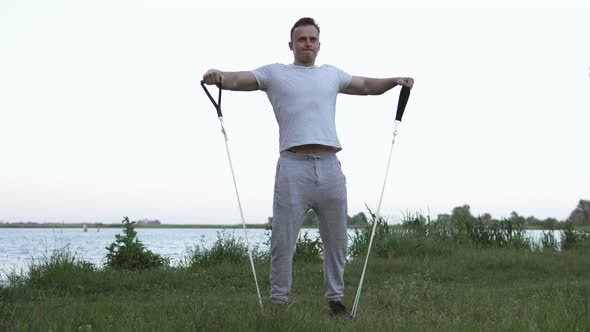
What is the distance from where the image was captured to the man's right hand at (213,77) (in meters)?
4.49

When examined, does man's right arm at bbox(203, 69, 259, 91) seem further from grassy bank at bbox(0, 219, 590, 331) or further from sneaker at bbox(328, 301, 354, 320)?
sneaker at bbox(328, 301, 354, 320)

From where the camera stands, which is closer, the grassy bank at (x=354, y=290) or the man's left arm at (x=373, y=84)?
the grassy bank at (x=354, y=290)

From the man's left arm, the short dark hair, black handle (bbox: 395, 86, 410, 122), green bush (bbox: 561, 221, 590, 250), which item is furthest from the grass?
the short dark hair

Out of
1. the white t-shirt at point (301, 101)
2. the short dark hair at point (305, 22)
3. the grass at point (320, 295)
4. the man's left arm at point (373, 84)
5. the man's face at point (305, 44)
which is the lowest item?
the grass at point (320, 295)

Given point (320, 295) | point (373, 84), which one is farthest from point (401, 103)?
point (320, 295)

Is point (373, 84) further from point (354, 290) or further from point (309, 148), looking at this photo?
point (354, 290)

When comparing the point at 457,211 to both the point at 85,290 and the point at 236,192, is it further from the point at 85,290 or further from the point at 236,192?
the point at 236,192

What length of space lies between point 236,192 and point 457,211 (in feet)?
32.3

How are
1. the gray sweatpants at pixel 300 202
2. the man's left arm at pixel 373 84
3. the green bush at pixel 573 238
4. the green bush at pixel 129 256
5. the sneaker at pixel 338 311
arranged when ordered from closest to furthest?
the gray sweatpants at pixel 300 202 < the sneaker at pixel 338 311 < the man's left arm at pixel 373 84 < the green bush at pixel 129 256 < the green bush at pixel 573 238

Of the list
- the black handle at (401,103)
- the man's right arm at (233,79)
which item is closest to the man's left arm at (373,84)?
the black handle at (401,103)

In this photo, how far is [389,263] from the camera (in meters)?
9.74

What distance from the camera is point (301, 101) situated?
4570 mm

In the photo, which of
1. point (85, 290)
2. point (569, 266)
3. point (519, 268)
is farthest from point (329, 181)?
point (569, 266)

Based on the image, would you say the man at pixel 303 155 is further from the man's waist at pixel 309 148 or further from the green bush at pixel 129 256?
the green bush at pixel 129 256
